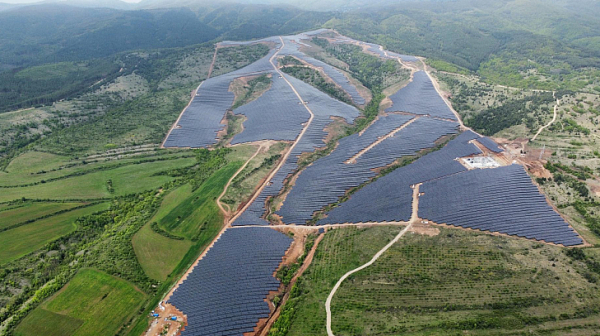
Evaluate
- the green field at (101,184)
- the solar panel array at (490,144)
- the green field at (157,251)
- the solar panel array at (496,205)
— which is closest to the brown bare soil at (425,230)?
the solar panel array at (496,205)

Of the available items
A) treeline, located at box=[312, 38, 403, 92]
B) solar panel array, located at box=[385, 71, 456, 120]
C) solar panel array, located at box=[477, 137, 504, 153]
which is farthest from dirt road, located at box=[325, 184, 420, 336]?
treeline, located at box=[312, 38, 403, 92]

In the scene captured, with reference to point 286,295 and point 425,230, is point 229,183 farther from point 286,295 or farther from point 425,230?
point 425,230

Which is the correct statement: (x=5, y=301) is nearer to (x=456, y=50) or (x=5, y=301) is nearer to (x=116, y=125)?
(x=116, y=125)

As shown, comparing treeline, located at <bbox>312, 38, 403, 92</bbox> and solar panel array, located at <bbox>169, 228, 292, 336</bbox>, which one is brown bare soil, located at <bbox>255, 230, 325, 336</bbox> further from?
treeline, located at <bbox>312, 38, 403, 92</bbox>

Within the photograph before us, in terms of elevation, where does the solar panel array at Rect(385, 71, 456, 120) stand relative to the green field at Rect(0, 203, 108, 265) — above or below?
above

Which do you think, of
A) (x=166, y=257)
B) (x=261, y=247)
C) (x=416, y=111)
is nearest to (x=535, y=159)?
(x=416, y=111)

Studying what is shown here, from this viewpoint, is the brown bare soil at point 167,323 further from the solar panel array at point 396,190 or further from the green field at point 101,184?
the green field at point 101,184
